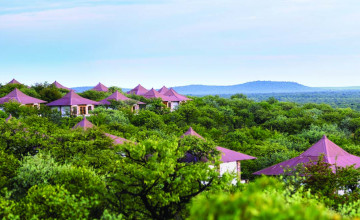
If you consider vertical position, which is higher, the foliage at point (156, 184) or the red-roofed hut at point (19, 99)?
the red-roofed hut at point (19, 99)

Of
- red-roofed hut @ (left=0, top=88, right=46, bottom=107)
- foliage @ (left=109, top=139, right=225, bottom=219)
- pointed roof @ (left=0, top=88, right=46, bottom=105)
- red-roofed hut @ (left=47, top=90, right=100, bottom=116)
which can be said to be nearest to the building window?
red-roofed hut @ (left=47, top=90, right=100, bottom=116)

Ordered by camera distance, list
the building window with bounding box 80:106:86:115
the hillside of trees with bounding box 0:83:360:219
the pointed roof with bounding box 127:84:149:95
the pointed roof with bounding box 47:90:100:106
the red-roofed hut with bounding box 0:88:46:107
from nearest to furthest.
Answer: the hillside of trees with bounding box 0:83:360:219, the red-roofed hut with bounding box 0:88:46:107, the pointed roof with bounding box 47:90:100:106, the building window with bounding box 80:106:86:115, the pointed roof with bounding box 127:84:149:95

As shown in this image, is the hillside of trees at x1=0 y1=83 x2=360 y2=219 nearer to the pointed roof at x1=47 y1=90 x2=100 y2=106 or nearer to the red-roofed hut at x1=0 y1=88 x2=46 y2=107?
the pointed roof at x1=47 y1=90 x2=100 y2=106

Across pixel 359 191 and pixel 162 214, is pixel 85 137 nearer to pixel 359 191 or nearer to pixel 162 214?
pixel 162 214

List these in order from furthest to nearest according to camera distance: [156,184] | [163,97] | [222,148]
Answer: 1. [163,97]
2. [222,148]
3. [156,184]

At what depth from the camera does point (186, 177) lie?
15242 millimetres

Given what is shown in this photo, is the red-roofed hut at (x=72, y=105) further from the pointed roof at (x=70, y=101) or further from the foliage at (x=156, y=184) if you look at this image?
the foliage at (x=156, y=184)

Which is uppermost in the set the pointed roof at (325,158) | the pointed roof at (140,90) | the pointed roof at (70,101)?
the pointed roof at (140,90)

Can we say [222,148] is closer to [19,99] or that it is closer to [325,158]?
[325,158]

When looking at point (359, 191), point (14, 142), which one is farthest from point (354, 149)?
point (14, 142)

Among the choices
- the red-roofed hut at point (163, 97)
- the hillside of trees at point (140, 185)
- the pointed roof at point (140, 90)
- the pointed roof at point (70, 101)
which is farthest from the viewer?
the pointed roof at point (140, 90)

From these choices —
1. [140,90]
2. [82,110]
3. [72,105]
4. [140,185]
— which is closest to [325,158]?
[140,185]

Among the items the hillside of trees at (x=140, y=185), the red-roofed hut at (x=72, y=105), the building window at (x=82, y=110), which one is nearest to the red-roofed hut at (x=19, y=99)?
the red-roofed hut at (x=72, y=105)

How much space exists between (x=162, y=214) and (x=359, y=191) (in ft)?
39.3
